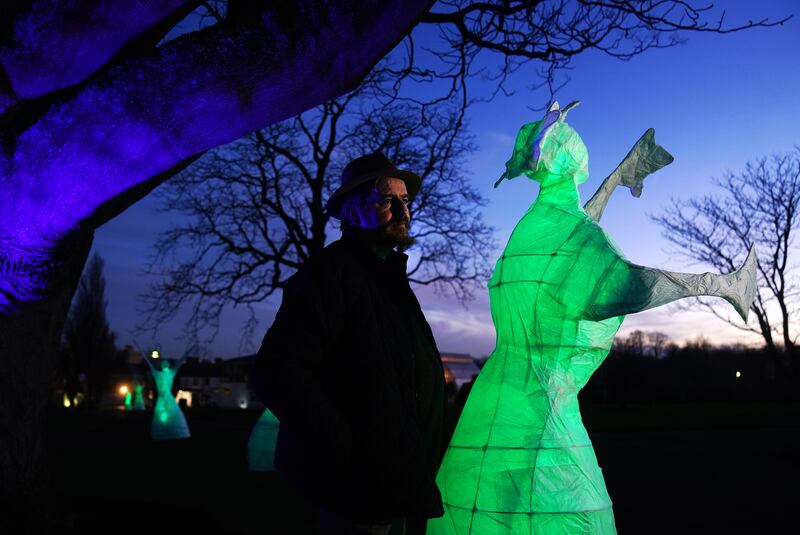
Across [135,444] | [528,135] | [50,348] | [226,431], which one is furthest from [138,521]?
[226,431]

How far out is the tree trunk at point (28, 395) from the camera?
4.50 meters

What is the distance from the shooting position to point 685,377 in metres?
54.8

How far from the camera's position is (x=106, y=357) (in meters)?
55.1

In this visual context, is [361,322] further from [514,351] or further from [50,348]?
[50,348]

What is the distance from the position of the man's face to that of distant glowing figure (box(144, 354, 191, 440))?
15554mm

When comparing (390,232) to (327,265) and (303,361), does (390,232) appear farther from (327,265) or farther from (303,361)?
(303,361)

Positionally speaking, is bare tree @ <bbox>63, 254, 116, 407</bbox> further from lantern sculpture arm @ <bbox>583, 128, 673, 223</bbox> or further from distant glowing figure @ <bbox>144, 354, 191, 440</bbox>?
lantern sculpture arm @ <bbox>583, 128, 673, 223</bbox>

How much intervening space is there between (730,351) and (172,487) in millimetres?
61301

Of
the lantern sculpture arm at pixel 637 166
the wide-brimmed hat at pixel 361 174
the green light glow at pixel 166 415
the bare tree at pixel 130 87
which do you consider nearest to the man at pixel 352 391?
the wide-brimmed hat at pixel 361 174

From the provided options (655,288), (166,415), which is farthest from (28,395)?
(166,415)

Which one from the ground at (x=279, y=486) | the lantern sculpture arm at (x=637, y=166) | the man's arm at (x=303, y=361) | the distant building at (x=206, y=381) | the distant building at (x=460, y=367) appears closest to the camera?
the man's arm at (x=303, y=361)

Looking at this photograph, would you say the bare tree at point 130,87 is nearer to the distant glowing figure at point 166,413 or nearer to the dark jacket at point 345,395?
the dark jacket at point 345,395

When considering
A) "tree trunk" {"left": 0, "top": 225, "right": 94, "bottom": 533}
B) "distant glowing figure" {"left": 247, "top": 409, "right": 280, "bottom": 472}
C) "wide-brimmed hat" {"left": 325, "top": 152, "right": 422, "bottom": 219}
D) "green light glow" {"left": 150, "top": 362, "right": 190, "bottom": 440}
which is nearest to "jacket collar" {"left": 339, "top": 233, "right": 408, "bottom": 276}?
"wide-brimmed hat" {"left": 325, "top": 152, "right": 422, "bottom": 219}

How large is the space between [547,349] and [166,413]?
51.8 feet
